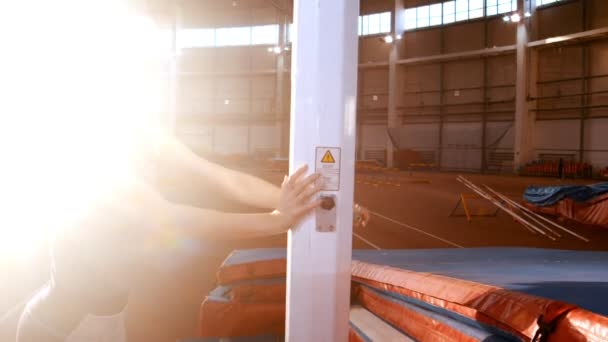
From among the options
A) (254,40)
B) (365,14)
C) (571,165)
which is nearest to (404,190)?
(571,165)

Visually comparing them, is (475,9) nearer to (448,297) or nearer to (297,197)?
(448,297)

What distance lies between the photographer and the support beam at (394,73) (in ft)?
73.9

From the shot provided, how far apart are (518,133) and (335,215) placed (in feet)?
66.3

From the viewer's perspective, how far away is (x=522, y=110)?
63.6 feet

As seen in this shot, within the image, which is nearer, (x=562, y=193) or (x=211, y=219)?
(x=211, y=219)

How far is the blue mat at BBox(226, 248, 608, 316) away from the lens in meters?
2.05

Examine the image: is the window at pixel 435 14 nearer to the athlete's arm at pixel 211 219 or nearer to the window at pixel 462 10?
the window at pixel 462 10

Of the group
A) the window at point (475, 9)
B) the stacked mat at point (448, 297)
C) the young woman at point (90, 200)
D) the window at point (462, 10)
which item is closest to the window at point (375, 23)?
the window at point (462, 10)

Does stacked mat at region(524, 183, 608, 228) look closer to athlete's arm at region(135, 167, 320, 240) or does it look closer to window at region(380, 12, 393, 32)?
athlete's arm at region(135, 167, 320, 240)

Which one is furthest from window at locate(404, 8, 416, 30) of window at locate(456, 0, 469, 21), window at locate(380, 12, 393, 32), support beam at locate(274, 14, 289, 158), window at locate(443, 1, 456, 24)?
support beam at locate(274, 14, 289, 158)

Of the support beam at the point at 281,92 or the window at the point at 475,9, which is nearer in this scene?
the window at the point at 475,9

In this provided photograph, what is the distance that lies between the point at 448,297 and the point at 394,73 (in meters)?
21.6

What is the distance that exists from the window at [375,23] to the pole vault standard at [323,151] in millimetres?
23280

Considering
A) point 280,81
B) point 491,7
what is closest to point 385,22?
point 491,7
